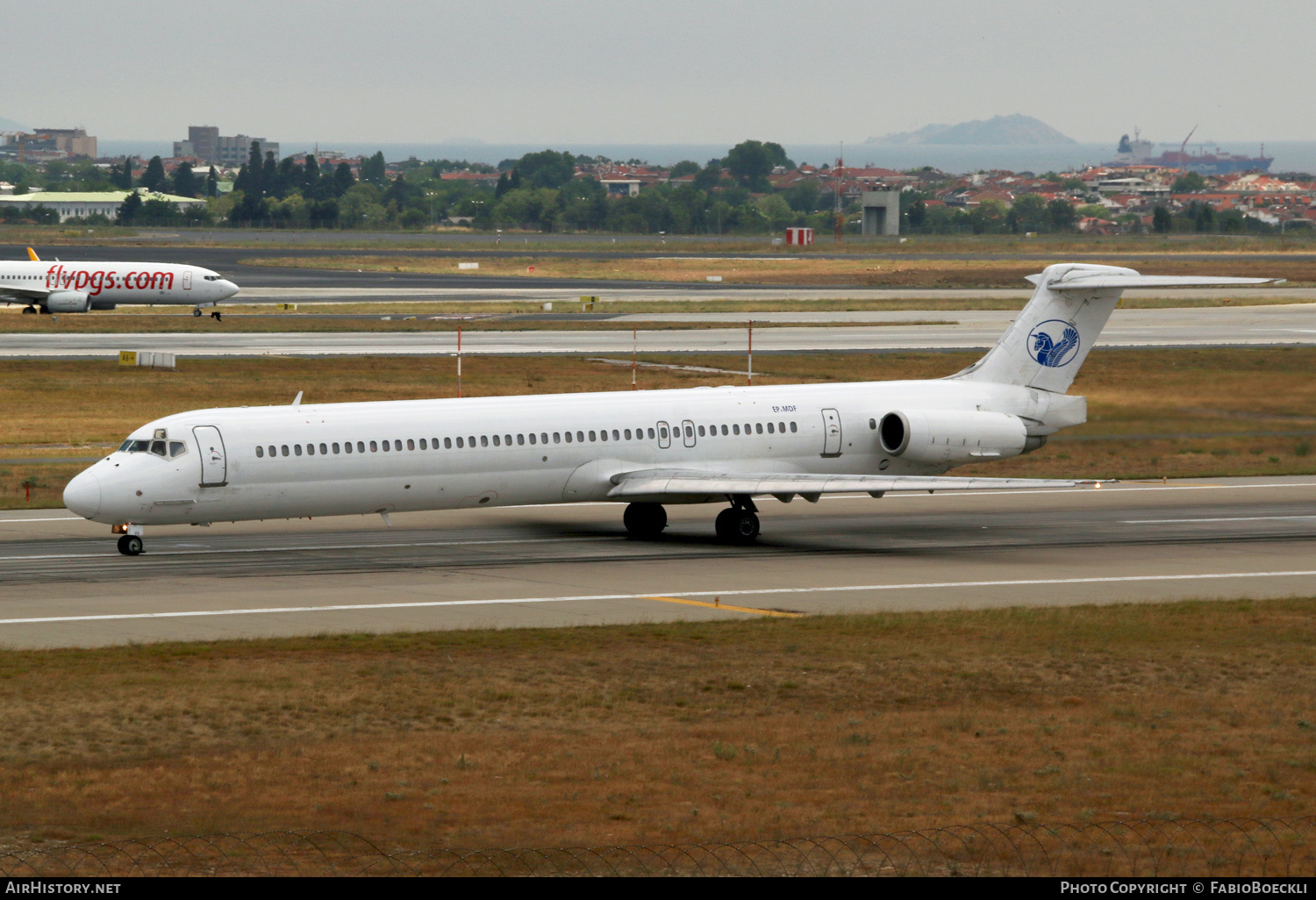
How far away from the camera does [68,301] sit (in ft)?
335

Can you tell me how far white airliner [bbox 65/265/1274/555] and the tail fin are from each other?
A: 45 millimetres

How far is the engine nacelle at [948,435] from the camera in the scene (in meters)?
40.5

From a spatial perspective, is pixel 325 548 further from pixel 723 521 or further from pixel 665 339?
pixel 665 339

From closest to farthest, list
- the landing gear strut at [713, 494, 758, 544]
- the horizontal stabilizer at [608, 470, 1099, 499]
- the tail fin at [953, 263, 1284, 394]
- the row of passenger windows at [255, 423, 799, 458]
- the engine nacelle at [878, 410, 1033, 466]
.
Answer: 1. the row of passenger windows at [255, 423, 799, 458]
2. the horizontal stabilizer at [608, 470, 1099, 499]
3. the landing gear strut at [713, 494, 758, 544]
4. the engine nacelle at [878, 410, 1033, 466]
5. the tail fin at [953, 263, 1284, 394]

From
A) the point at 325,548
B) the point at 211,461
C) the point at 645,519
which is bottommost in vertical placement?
the point at 325,548

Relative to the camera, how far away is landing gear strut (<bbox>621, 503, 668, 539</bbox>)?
39.6 meters

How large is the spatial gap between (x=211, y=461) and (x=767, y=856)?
73.0 ft

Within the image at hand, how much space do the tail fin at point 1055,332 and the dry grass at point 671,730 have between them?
14.0m

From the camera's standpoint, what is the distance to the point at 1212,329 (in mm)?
90000

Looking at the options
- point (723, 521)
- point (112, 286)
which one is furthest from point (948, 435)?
point (112, 286)

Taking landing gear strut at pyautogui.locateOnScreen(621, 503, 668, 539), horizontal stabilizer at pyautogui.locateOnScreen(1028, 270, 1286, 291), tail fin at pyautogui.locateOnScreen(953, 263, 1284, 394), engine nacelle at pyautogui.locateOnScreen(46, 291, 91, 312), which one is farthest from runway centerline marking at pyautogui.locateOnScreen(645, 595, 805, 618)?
engine nacelle at pyautogui.locateOnScreen(46, 291, 91, 312)

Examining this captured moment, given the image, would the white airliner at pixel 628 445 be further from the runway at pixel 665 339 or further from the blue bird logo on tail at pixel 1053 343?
the runway at pixel 665 339

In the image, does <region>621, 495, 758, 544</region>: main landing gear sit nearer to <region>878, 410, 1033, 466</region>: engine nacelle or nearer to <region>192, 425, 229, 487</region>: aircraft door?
<region>878, 410, 1033, 466</region>: engine nacelle

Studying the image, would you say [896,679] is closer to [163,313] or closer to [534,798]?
[534,798]
